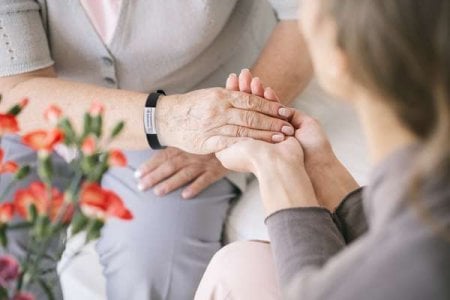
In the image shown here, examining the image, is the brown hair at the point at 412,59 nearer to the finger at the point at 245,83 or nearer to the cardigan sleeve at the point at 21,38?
the finger at the point at 245,83

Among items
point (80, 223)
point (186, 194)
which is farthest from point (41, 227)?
point (186, 194)

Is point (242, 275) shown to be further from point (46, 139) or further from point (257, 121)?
point (46, 139)

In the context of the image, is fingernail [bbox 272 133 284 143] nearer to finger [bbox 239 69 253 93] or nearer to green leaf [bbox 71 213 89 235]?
finger [bbox 239 69 253 93]

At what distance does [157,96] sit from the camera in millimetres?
1071

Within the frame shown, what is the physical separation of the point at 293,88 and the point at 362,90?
2.22 ft

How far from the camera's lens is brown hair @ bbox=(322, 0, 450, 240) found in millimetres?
506

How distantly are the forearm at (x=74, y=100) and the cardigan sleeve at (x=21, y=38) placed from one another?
0.02 meters

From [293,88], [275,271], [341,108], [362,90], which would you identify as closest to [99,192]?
[362,90]

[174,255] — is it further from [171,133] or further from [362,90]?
[362,90]

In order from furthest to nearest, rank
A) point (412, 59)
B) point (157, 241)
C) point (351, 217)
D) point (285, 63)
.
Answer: point (285, 63)
point (157, 241)
point (351, 217)
point (412, 59)

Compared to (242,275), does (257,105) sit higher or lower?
higher

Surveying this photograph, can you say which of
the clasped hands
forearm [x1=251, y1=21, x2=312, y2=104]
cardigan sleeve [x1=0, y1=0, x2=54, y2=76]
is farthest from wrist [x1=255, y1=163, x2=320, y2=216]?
cardigan sleeve [x1=0, y1=0, x2=54, y2=76]

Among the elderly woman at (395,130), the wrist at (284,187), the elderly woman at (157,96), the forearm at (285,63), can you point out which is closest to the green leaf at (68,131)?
the elderly woman at (395,130)

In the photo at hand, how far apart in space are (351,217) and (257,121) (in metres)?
0.23
